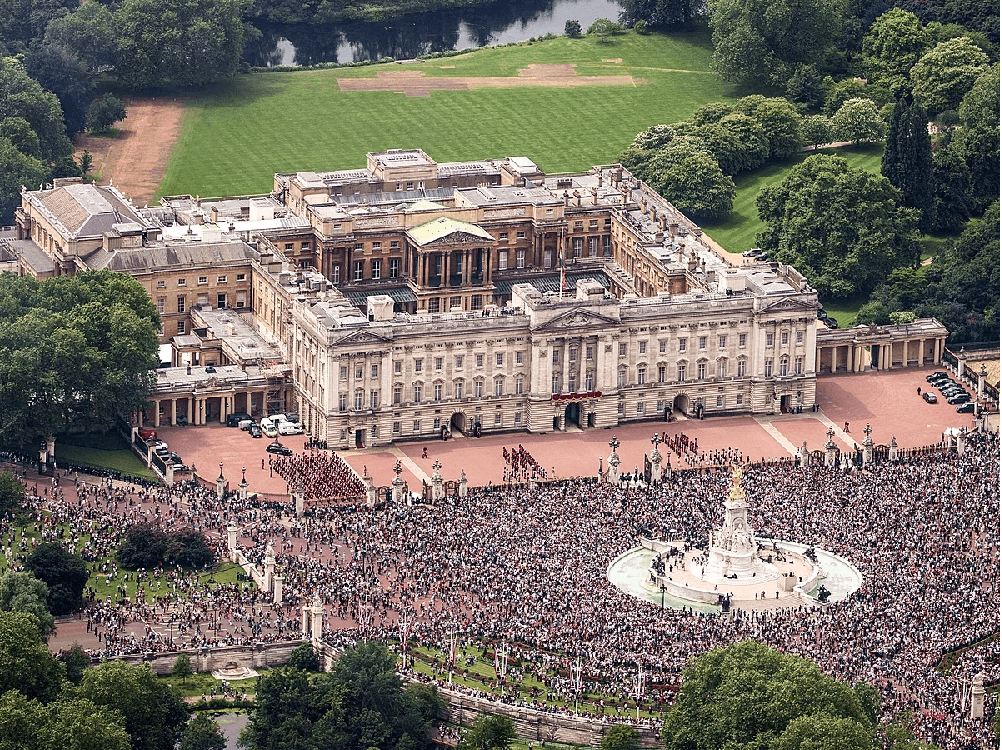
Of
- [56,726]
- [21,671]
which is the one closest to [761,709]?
[56,726]

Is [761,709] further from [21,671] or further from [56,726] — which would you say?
[21,671]

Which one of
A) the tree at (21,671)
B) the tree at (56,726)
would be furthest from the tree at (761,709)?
the tree at (21,671)

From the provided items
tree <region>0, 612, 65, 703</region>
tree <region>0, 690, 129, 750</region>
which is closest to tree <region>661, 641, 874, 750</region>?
tree <region>0, 690, 129, 750</region>

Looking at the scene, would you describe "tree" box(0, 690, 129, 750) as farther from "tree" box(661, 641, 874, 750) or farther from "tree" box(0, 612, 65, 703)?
"tree" box(661, 641, 874, 750)

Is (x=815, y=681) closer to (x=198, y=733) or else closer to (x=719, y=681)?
(x=719, y=681)

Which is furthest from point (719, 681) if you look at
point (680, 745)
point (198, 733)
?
point (198, 733)

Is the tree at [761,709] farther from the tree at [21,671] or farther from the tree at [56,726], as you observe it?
the tree at [21,671]

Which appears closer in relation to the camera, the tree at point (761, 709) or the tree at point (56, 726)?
the tree at point (56, 726)

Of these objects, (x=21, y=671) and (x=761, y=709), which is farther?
(x=21, y=671)

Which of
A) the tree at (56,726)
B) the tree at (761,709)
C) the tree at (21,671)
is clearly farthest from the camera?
the tree at (21,671)
